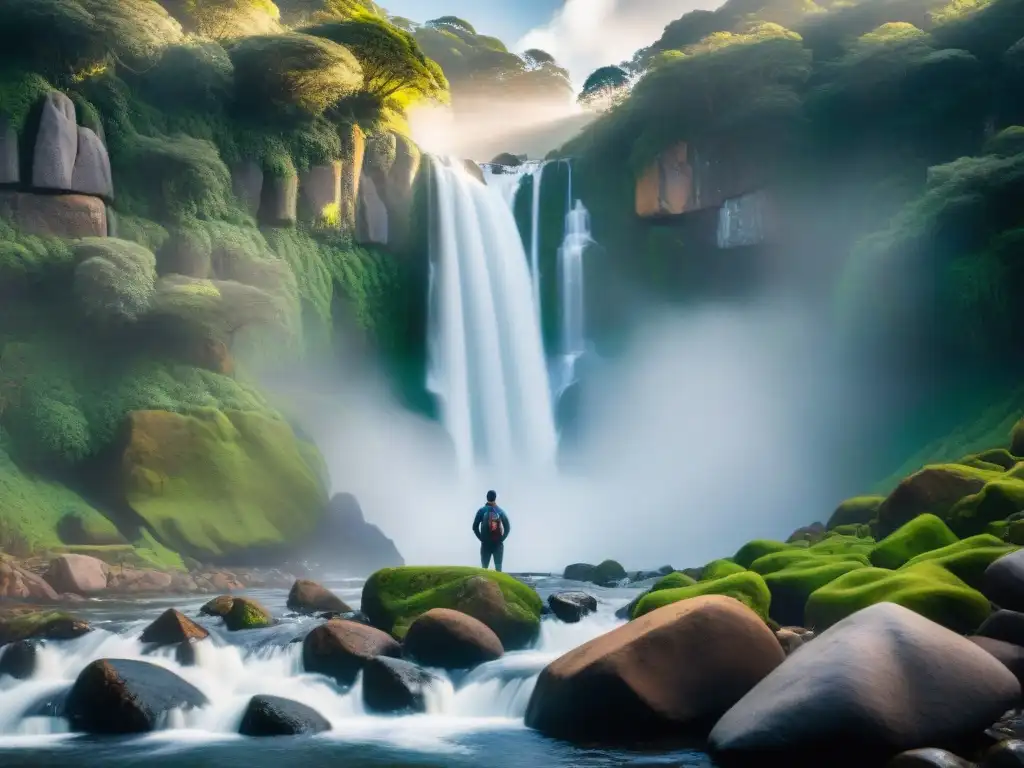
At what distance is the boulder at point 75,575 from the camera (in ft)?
51.7

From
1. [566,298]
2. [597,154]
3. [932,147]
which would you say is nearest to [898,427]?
[932,147]

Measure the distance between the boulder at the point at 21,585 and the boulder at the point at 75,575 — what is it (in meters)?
0.22

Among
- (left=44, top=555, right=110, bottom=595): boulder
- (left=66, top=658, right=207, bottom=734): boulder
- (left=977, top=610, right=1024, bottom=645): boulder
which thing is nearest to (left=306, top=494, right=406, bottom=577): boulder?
(left=44, top=555, right=110, bottom=595): boulder

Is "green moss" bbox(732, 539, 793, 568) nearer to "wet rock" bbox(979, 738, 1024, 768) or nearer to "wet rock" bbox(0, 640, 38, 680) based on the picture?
"wet rock" bbox(979, 738, 1024, 768)

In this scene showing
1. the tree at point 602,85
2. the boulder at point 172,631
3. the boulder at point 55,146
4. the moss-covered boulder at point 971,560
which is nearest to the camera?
the moss-covered boulder at point 971,560

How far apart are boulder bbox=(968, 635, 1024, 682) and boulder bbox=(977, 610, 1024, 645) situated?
0.35 feet

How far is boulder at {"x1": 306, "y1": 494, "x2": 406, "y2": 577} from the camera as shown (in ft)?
72.7

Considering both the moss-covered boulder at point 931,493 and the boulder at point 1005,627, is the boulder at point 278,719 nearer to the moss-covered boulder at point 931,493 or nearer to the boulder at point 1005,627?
the boulder at point 1005,627

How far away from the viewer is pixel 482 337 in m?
33.2

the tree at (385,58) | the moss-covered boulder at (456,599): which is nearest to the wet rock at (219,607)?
the moss-covered boulder at (456,599)

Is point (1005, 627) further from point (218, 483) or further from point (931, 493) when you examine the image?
point (218, 483)

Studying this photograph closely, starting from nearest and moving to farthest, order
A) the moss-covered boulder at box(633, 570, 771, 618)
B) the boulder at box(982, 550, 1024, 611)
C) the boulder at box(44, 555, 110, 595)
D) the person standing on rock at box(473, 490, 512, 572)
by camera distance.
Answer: the boulder at box(982, 550, 1024, 611) < the moss-covered boulder at box(633, 570, 771, 618) < the person standing on rock at box(473, 490, 512, 572) < the boulder at box(44, 555, 110, 595)

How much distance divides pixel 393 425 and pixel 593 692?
2416cm

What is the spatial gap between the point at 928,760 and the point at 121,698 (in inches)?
276
